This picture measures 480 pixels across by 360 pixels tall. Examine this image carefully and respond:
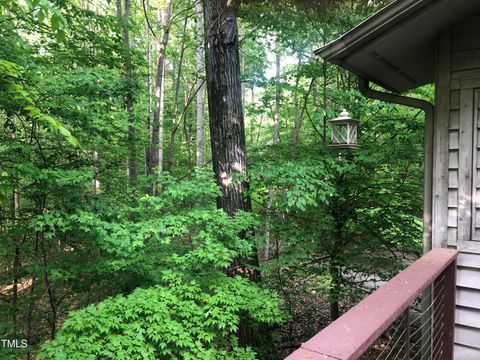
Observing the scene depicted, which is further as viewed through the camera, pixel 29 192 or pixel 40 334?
pixel 40 334

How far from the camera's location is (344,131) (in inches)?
151

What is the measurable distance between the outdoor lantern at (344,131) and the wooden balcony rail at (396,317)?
5.09ft

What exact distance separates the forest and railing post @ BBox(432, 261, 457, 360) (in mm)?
1319

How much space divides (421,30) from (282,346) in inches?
208

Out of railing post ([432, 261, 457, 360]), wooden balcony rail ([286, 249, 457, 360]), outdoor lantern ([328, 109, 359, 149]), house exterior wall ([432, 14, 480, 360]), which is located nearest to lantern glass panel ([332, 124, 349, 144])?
outdoor lantern ([328, 109, 359, 149])

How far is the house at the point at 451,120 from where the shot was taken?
8.77ft

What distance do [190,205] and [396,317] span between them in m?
2.73

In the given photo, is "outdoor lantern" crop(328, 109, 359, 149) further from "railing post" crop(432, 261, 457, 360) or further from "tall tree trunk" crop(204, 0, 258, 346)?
"railing post" crop(432, 261, 457, 360)

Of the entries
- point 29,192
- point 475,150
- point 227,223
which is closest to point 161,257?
point 227,223

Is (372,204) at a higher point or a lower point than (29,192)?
lower

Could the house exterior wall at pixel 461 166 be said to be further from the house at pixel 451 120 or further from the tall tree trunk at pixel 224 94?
the tall tree trunk at pixel 224 94

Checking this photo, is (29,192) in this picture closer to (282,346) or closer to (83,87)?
(83,87)

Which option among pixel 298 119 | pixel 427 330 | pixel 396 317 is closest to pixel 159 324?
pixel 396 317

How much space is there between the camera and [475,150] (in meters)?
2.76
